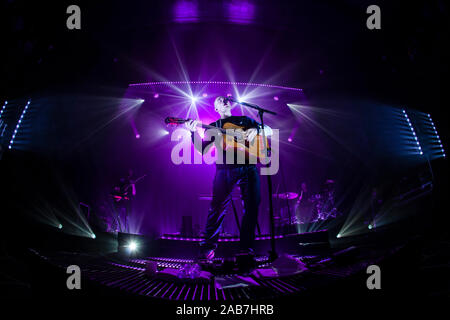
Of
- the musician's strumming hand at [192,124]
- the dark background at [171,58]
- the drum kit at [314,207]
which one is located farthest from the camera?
the drum kit at [314,207]

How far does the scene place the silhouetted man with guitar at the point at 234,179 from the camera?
2433mm

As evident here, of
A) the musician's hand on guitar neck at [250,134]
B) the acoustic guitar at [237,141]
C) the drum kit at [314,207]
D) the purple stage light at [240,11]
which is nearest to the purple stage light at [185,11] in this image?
the purple stage light at [240,11]

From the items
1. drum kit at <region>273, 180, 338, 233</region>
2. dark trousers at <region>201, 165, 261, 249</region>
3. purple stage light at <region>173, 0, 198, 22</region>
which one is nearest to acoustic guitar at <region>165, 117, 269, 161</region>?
dark trousers at <region>201, 165, 261, 249</region>

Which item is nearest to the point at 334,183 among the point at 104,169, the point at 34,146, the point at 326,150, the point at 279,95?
the point at 326,150

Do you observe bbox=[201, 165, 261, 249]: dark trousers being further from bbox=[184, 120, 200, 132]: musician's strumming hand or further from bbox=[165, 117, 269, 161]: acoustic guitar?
bbox=[184, 120, 200, 132]: musician's strumming hand

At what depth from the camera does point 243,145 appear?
112 inches

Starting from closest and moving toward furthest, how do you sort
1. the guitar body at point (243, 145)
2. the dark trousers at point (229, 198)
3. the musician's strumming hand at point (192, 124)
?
the dark trousers at point (229, 198) → the guitar body at point (243, 145) → the musician's strumming hand at point (192, 124)

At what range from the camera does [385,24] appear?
3.65 metres

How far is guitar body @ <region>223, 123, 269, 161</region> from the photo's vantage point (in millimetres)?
2796

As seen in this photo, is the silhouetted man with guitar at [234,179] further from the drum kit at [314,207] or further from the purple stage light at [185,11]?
the drum kit at [314,207]

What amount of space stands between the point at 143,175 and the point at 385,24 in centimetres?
731

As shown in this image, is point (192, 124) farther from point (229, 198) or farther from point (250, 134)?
point (229, 198)

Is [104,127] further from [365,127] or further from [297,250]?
[365,127]
